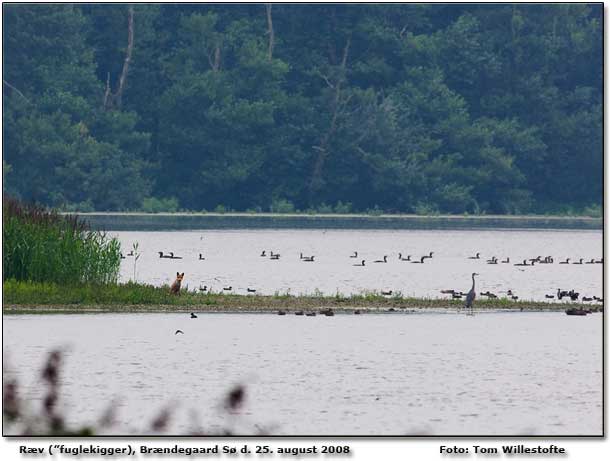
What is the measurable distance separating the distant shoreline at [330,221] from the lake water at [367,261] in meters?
4.37

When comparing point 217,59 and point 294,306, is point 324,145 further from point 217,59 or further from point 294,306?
point 294,306

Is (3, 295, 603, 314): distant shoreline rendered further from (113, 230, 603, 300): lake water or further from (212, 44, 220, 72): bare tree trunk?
(212, 44, 220, 72): bare tree trunk

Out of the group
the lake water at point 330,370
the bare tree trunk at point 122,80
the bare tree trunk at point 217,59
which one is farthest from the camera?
the bare tree trunk at point 217,59

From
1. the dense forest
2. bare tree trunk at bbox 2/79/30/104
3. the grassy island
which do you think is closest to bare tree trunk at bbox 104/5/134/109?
the dense forest

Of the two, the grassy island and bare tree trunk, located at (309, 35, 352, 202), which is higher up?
bare tree trunk, located at (309, 35, 352, 202)

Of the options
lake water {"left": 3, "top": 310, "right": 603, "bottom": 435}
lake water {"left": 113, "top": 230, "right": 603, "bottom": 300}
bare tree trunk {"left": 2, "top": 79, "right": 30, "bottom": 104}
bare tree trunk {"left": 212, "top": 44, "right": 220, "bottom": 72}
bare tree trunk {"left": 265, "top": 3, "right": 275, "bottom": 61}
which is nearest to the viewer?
lake water {"left": 3, "top": 310, "right": 603, "bottom": 435}

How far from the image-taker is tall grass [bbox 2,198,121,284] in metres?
34.9

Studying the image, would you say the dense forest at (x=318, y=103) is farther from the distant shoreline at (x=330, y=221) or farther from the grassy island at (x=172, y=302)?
the grassy island at (x=172, y=302)

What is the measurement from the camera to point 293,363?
27453mm

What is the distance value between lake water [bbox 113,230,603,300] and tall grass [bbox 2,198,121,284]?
708 cm

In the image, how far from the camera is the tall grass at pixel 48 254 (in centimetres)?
3494

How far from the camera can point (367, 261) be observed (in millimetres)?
60469

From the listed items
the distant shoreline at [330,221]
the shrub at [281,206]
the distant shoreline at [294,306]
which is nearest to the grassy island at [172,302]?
the distant shoreline at [294,306]
